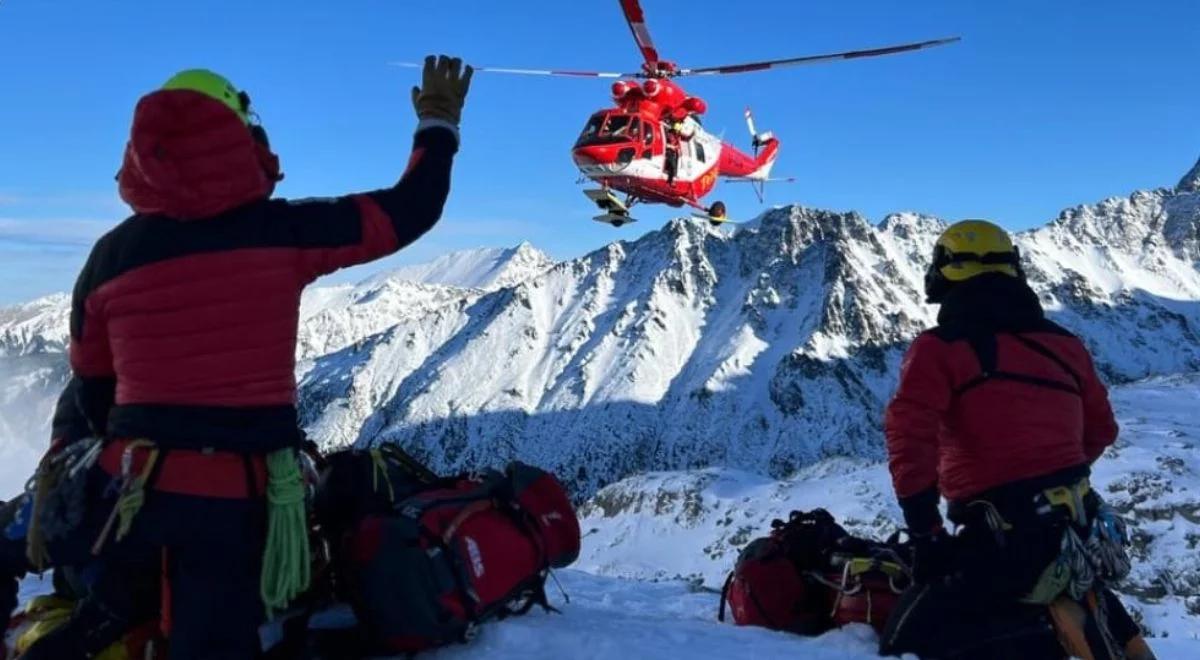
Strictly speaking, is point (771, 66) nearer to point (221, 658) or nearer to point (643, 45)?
point (643, 45)

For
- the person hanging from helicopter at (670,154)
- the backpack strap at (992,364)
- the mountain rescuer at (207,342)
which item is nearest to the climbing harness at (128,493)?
the mountain rescuer at (207,342)

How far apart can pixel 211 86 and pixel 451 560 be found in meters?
2.85

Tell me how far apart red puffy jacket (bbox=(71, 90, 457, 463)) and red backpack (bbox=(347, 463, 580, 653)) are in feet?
4.01

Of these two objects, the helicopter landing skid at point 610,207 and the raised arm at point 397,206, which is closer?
the raised arm at point 397,206

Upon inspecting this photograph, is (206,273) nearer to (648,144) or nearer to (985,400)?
(985,400)

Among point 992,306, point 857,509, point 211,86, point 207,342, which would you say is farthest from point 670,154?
point 857,509

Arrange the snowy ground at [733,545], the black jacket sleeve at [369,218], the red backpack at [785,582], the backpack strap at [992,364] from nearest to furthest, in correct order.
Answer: the black jacket sleeve at [369,218] < the snowy ground at [733,545] < the backpack strap at [992,364] < the red backpack at [785,582]

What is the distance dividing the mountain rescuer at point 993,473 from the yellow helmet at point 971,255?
0.05ft

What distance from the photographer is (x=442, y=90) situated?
4645mm

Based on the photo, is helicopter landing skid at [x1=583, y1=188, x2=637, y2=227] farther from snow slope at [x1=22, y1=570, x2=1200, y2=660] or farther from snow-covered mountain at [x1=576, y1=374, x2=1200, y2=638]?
snow slope at [x1=22, y1=570, x2=1200, y2=660]

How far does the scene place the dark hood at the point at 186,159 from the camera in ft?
13.1

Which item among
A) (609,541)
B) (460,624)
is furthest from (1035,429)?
(609,541)

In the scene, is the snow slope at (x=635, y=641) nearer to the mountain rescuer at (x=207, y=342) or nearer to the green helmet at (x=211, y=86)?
the mountain rescuer at (x=207, y=342)

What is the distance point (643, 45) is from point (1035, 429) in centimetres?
1882
